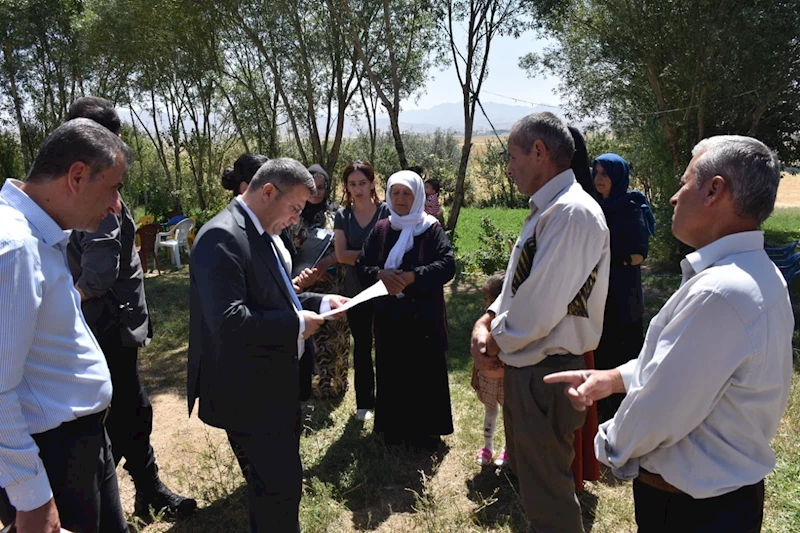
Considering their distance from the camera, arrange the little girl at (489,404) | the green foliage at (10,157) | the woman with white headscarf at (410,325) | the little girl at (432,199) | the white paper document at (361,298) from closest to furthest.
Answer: the white paper document at (361,298) → the little girl at (489,404) → the woman with white headscarf at (410,325) → the little girl at (432,199) → the green foliage at (10,157)

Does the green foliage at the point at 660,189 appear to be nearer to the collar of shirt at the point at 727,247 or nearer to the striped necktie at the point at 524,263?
the striped necktie at the point at 524,263

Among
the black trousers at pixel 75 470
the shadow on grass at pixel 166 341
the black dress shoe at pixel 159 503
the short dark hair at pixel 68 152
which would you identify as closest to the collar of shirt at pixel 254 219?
the short dark hair at pixel 68 152

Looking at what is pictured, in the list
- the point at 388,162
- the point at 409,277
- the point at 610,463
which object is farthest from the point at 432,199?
the point at 388,162

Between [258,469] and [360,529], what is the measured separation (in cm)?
100

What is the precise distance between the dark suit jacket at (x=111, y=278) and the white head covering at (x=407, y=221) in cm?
160

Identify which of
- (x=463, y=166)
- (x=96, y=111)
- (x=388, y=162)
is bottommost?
(x=463, y=166)

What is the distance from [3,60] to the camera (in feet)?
53.2

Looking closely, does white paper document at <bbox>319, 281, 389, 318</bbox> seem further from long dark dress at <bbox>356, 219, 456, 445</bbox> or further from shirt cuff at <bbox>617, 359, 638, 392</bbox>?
shirt cuff at <bbox>617, 359, 638, 392</bbox>

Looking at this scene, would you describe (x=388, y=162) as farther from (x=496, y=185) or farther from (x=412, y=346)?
(x=412, y=346)

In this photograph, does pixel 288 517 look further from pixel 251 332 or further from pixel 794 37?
pixel 794 37

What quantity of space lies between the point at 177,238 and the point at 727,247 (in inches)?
492

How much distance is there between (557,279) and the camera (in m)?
2.15

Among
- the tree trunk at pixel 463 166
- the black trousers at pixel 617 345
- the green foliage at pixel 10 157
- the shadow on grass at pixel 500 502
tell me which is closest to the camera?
the shadow on grass at pixel 500 502

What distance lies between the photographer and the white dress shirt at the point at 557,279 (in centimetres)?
215
